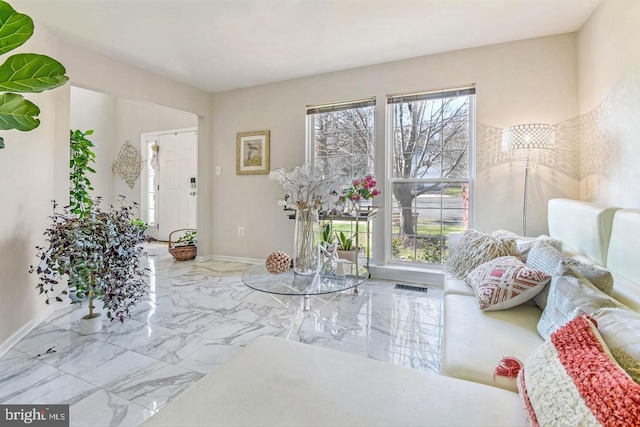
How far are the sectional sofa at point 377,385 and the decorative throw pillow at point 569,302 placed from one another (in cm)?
9

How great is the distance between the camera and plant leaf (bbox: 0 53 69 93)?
1062mm

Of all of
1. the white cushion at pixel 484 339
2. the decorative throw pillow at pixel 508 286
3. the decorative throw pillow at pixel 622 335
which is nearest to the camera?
the decorative throw pillow at pixel 622 335

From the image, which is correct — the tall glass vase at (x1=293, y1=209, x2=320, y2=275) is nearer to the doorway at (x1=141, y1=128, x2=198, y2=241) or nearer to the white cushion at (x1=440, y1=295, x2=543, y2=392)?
the white cushion at (x1=440, y1=295, x2=543, y2=392)

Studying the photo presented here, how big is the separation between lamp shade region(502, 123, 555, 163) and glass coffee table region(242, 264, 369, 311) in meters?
1.66

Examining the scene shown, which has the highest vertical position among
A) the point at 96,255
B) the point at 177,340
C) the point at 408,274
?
the point at 96,255

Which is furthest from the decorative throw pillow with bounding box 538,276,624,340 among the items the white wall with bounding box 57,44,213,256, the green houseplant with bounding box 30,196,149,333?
the white wall with bounding box 57,44,213,256

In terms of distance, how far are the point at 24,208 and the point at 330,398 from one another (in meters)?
2.45

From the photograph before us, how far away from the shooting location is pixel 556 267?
1303 mm

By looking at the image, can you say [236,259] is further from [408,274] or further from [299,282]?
[299,282]

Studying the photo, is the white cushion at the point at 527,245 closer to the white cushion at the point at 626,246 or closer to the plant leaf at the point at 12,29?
the white cushion at the point at 626,246

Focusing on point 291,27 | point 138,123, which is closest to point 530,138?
point 291,27

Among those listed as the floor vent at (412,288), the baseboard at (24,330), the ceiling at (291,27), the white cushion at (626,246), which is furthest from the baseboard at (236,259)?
the white cushion at (626,246)

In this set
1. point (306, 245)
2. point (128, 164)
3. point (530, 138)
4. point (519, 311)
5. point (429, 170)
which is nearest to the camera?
point (519, 311)

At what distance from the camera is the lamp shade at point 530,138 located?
91.9 inches
